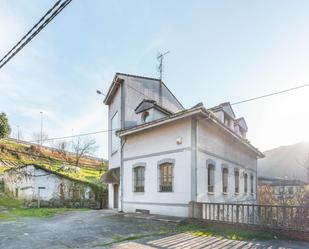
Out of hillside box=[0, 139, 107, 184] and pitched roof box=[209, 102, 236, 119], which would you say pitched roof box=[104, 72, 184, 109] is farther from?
hillside box=[0, 139, 107, 184]

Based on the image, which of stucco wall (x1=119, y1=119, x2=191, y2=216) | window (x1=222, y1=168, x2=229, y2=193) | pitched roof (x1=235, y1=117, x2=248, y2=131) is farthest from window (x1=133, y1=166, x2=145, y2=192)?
pitched roof (x1=235, y1=117, x2=248, y2=131)

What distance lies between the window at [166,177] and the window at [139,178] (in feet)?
4.78

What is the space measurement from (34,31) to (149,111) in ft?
33.4

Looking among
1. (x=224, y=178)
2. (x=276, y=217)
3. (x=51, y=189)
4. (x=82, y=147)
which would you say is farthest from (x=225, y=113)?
(x=82, y=147)

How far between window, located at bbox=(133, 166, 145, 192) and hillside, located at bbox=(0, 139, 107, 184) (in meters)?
14.6

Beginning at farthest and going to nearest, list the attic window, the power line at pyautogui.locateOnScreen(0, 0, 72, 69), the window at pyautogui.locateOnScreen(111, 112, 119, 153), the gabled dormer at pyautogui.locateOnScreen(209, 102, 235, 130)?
the window at pyautogui.locateOnScreen(111, 112, 119, 153) < the gabled dormer at pyautogui.locateOnScreen(209, 102, 235, 130) < the attic window < the power line at pyautogui.locateOnScreen(0, 0, 72, 69)

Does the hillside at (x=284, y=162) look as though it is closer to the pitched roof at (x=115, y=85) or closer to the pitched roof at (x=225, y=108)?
the pitched roof at (x=225, y=108)

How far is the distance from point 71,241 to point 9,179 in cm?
1947

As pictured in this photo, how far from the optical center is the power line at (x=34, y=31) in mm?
4971

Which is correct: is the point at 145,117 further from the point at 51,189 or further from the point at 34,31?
the point at 34,31

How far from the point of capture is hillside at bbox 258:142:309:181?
50312 millimetres

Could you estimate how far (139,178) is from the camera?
1468cm

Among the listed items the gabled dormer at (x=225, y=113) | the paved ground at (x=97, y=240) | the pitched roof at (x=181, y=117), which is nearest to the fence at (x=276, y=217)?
the paved ground at (x=97, y=240)

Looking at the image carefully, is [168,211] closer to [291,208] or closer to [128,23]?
[291,208]
